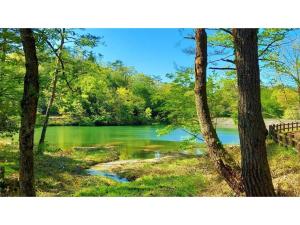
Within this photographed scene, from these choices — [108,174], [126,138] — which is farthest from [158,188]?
[108,174]

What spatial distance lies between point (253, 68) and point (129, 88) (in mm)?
3132

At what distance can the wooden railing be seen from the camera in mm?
6426

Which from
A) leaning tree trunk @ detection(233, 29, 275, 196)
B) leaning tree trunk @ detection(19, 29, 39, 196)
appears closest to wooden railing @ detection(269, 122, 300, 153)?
leaning tree trunk @ detection(233, 29, 275, 196)

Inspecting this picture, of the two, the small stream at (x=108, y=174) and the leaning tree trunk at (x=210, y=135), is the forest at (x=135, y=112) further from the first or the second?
the leaning tree trunk at (x=210, y=135)

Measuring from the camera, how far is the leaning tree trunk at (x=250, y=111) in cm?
343

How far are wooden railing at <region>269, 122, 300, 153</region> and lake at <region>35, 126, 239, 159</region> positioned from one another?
899 mm

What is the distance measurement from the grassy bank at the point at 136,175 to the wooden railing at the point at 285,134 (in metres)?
0.14

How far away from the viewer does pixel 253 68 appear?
3441 mm

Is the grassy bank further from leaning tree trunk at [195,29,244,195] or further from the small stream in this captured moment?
leaning tree trunk at [195,29,244,195]

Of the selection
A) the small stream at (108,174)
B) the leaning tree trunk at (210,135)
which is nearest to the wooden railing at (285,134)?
the leaning tree trunk at (210,135)

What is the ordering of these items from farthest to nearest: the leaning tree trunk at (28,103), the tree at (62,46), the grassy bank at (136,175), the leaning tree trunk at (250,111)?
the tree at (62,46) < the grassy bank at (136,175) < the leaning tree trunk at (28,103) < the leaning tree trunk at (250,111)
